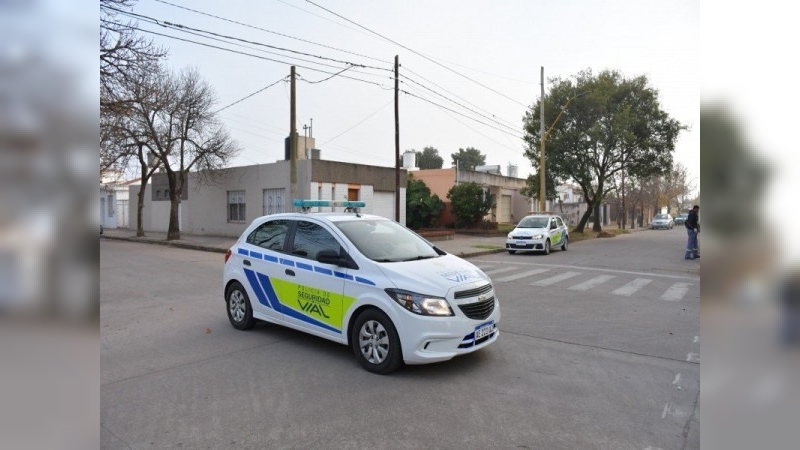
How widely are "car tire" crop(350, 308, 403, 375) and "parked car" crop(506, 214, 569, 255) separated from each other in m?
16.2

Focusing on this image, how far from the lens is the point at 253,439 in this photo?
148 inches

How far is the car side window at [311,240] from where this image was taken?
607cm

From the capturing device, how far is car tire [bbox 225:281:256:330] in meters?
7.02

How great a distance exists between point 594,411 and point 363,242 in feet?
10.1

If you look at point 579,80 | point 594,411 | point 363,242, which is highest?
point 579,80

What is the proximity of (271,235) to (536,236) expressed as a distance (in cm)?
1560

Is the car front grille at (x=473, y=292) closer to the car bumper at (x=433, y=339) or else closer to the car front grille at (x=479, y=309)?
the car front grille at (x=479, y=309)

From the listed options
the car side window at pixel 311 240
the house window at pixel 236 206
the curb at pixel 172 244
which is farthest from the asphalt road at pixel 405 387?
the house window at pixel 236 206

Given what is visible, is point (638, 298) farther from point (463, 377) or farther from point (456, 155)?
point (456, 155)

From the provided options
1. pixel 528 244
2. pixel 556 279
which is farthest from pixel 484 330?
pixel 528 244

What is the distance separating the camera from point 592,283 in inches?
488
